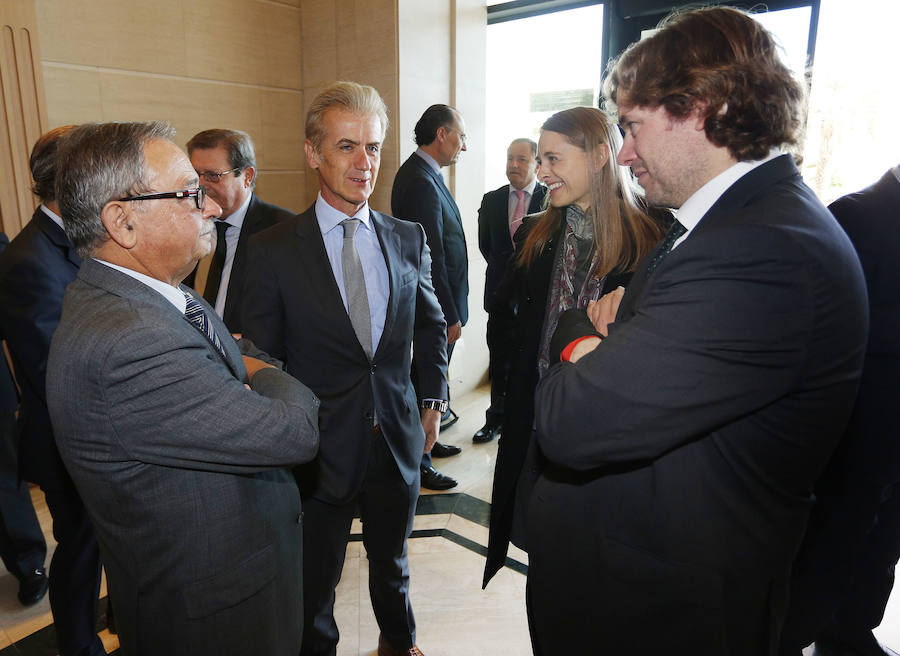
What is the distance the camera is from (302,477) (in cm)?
175

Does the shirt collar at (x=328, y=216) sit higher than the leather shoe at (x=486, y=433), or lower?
higher

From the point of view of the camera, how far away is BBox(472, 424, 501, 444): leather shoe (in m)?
4.02

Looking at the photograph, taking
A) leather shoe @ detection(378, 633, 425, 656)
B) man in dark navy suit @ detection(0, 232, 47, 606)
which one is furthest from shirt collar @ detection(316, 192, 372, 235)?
man in dark navy suit @ detection(0, 232, 47, 606)

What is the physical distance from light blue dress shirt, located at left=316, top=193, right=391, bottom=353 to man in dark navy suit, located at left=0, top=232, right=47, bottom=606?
1.76 metres

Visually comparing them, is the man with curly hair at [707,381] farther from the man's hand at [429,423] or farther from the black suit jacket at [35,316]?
the black suit jacket at [35,316]

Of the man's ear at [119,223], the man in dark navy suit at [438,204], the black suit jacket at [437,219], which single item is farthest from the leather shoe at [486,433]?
the man's ear at [119,223]

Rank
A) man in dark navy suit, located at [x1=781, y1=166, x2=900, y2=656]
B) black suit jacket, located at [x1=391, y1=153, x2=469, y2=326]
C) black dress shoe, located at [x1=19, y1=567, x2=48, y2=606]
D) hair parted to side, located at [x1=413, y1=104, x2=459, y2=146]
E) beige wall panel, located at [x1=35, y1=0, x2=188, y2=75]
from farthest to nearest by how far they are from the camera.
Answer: hair parted to side, located at [x1=413, y1=104, x2=459, y2=146]
black suit jacket, located at [x1=391, y1=153, x2=469, y2=326]
beige wall panel, located at [x1=35, y1=0, x2=188, y2=75]
black dress shoe, located at [x1=19, y1=567, x2=48, y2=606]
man in dark navy suit, located at [x1=781, y1=166, x2=900, y2=656]

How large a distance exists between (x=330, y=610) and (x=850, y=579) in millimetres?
1768

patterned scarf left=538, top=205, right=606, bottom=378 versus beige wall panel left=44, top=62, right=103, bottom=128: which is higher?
beige wall panel left=44, top=62, right=103, bottom=128

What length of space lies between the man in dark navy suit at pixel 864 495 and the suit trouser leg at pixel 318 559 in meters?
1.55

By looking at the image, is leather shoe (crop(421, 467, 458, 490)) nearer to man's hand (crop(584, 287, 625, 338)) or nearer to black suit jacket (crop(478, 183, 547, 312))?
black suit jacket (crop(478, 183, 547, 312))

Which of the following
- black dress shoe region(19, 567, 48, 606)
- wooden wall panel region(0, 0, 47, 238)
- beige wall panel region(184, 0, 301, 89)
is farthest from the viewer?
beige wall panel region(184, 0, 301, 89)

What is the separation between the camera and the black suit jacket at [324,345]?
174cm

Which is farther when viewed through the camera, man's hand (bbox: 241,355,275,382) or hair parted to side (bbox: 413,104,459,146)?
hair parted to side (bbox: 413,104,459,146)
